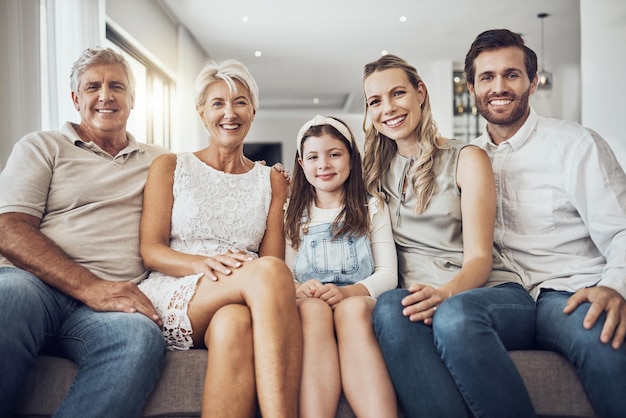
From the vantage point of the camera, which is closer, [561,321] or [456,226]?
[561,321]

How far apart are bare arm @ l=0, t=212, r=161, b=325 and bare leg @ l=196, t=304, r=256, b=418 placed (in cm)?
26

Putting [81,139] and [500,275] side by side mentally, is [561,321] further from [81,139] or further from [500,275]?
[81,139]

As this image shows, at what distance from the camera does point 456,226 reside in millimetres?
1720

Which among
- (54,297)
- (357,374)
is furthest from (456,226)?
(54,297)

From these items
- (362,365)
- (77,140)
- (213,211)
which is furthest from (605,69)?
(77,140)

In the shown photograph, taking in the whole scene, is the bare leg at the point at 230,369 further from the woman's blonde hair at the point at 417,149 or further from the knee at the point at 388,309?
the woman's blonde hair at the point at 417,149

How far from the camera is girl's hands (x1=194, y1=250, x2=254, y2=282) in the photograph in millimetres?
1489

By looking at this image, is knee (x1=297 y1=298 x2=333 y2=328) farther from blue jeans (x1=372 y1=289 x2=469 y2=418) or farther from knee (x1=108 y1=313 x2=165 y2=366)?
knee (x1=108 y1=313 x2=165 y2=366)

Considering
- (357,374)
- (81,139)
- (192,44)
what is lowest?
(357,374)

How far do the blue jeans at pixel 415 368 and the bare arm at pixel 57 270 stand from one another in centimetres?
62

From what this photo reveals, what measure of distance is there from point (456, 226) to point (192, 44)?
222 inches

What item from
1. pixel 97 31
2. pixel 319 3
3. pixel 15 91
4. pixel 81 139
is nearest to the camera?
pixel 81 139

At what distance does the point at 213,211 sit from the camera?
1753 millimetres

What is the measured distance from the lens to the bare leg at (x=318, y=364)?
4.38 ft
